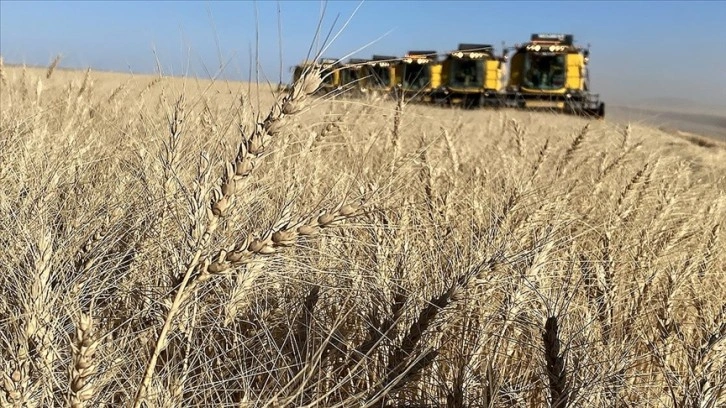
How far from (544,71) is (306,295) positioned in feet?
55.0

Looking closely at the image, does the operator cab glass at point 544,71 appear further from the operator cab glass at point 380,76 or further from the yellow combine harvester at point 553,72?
the operator cab glass at point 380,76

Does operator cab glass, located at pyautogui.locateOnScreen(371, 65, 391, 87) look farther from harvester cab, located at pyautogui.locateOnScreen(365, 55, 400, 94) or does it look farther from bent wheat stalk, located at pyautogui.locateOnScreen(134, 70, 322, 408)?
bent wheat stalk, located at pyautogui.locateOnScreen(134, 70, 322, 408)

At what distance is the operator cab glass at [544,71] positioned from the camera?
17078mm

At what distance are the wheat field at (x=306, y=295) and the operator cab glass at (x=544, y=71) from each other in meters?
15.3

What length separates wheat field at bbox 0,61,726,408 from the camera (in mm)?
1056

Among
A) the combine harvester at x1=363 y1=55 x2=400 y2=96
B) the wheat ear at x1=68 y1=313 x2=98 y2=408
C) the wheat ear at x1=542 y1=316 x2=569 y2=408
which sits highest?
the combine harvester at x1=363 y1=55 x2=400 y2=96

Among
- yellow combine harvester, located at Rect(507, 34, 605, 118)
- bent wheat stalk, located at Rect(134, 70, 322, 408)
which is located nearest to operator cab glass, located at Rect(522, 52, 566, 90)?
yellow combine harvester, located at Rect(507, 34, 605, 118)

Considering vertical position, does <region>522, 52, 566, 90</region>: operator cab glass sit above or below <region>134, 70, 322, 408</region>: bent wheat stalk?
above

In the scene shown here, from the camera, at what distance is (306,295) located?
1.68 metres

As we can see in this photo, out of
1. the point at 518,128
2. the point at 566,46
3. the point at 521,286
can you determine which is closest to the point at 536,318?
the point at 521,286

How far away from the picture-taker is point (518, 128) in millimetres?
3846

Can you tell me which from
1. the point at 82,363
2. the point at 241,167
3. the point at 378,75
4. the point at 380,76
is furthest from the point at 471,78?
the point at 82,363

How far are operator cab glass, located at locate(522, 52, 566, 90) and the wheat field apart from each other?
15.3m

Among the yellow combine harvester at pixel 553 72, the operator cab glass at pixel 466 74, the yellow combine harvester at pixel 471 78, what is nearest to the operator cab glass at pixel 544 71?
the yellow combine harvester at pixel 553 72
